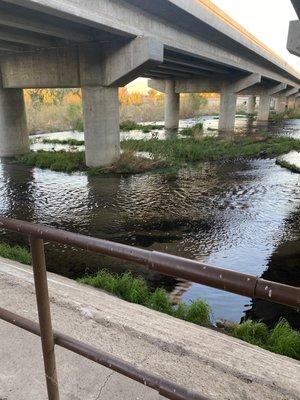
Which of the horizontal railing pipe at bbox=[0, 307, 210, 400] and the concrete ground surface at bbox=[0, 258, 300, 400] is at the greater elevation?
the horizontal railing pipe at bbox=[0, 307, 210, 400]

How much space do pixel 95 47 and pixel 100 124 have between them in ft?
8.52

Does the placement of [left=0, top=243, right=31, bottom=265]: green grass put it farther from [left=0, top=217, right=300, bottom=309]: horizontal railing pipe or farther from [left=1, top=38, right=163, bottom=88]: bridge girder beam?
[left=1, top=38, right=163, bottom=88]: bridge girder beam

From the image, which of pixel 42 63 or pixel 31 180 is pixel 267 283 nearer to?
pixel 31 180

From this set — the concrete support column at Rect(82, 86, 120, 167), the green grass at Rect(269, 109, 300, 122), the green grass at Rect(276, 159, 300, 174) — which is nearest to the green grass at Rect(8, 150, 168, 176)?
the concrete support column at Rect(82, 86, 120, 167)

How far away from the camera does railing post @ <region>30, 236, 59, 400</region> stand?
154cm

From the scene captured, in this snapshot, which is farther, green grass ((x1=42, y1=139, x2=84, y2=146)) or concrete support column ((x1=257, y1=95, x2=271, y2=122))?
concrete support column ((x1=257, y1=95, x2=271, y2=122))

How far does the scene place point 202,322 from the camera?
413 cm

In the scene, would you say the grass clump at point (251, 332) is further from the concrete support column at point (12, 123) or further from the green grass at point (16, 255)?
the concrete support column at point (12, 123)

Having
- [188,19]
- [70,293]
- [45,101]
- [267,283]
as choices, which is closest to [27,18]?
[188,19]

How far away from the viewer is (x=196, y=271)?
121cm

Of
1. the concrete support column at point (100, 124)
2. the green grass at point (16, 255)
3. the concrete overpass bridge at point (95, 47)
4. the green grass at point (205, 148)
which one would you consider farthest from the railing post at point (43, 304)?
the green grass at point (205, 148)

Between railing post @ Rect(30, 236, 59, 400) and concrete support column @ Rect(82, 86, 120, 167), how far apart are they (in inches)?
463

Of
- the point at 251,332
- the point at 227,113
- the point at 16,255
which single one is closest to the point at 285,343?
the point at 251,332

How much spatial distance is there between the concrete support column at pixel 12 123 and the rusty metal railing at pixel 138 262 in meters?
15.3
